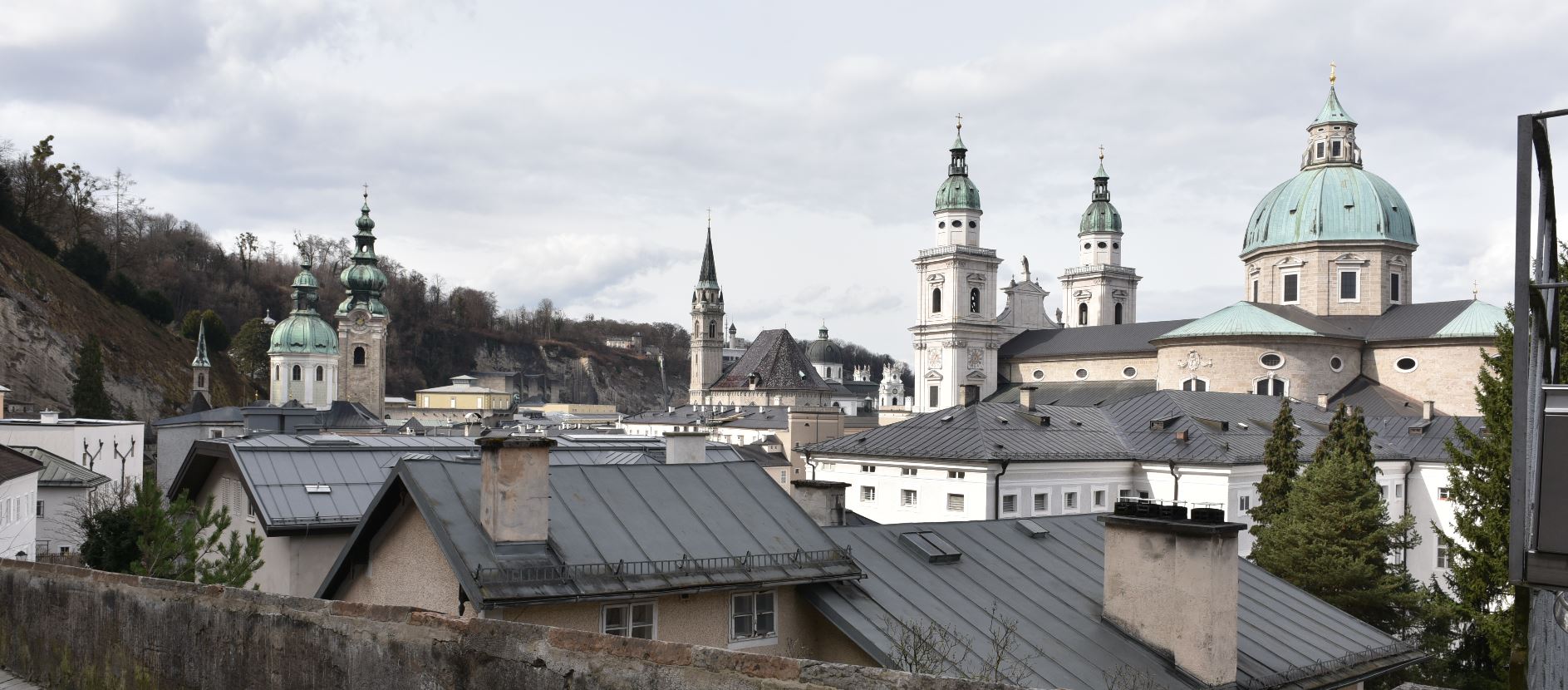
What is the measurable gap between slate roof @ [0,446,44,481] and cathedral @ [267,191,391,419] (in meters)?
62.2

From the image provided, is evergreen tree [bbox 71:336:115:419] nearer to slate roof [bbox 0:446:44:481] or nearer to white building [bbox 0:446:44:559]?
white building [bbox 0:446:44:559]

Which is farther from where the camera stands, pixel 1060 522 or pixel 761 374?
pixel 761 374

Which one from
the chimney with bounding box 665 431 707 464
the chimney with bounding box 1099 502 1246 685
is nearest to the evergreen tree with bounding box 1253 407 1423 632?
the chimney with bounding box 1099 502 1246 685

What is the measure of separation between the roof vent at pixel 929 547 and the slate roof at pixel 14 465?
2161cm

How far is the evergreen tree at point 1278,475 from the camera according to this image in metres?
30.7

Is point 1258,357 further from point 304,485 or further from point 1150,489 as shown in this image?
point 304,485

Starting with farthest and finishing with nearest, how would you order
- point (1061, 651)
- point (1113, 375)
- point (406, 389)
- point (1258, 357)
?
point (406, 389) < point (1113, 375) < point (1258, 357) < point (1061, 651)

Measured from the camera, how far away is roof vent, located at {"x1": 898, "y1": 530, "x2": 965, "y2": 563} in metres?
13.0

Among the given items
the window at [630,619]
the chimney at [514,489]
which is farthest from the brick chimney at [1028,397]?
the chimney at [514,489]

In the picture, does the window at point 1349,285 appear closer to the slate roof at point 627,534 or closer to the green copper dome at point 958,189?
the green copper dome at point 958,189

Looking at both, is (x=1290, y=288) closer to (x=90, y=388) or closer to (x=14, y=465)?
(x=14, y=465)

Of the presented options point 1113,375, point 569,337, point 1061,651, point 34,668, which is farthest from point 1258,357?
point 569,337

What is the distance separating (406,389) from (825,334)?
60.2 m

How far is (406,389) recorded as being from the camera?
146 m
